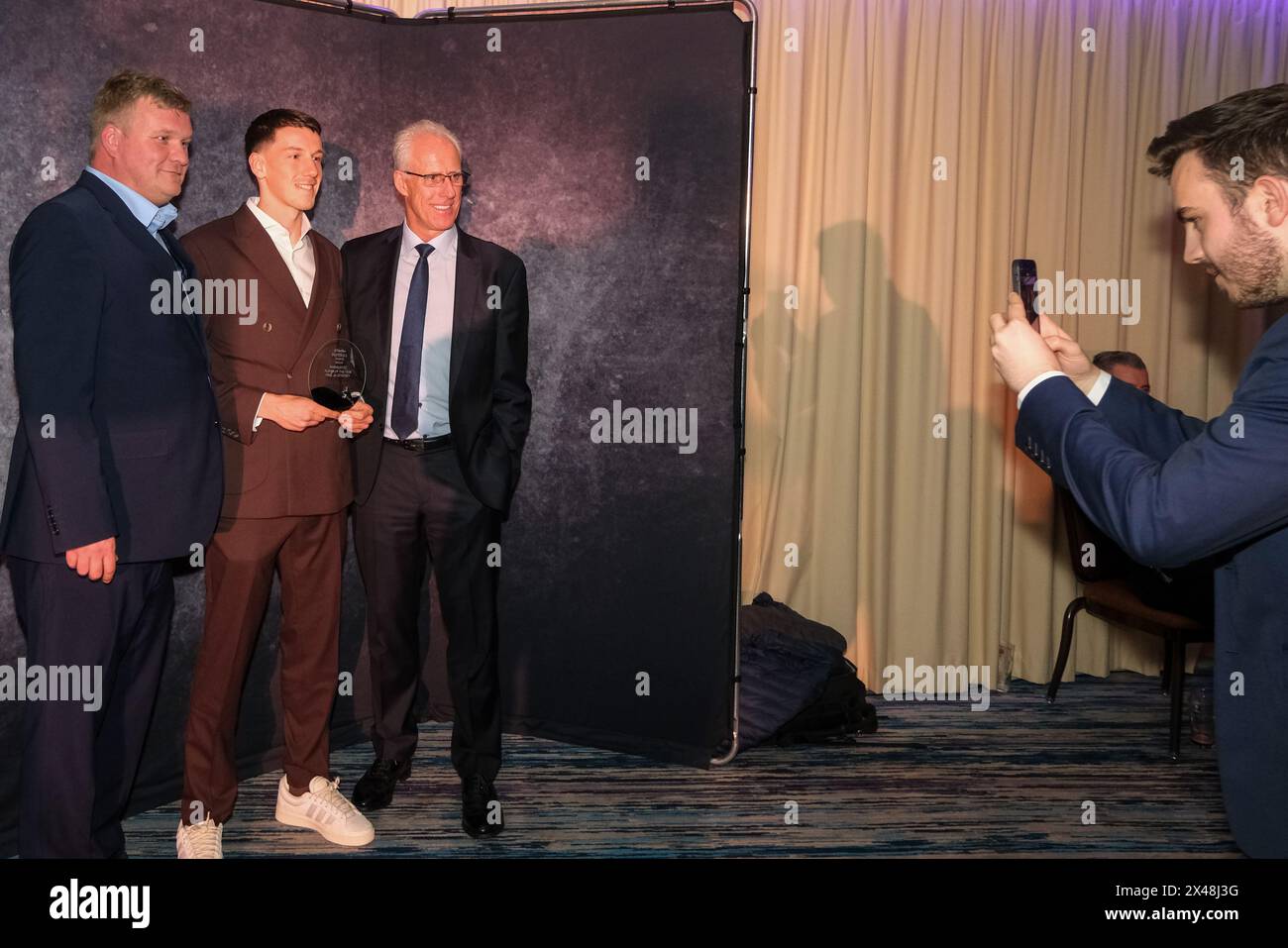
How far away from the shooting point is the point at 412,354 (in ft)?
11.5

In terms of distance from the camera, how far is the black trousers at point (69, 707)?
104 inches

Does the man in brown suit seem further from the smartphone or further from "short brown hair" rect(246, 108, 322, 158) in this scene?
the smartphone

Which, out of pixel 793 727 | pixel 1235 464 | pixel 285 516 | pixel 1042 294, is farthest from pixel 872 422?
pixel 1235 464

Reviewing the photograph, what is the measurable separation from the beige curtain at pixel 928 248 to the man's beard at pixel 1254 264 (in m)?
3.22

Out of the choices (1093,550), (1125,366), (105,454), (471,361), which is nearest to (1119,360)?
(1125,366)

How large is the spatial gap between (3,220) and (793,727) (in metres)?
3.03

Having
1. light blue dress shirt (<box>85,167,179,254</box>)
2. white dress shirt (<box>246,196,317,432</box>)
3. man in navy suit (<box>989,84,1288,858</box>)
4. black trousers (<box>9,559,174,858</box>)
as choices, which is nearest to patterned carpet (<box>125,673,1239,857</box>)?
black trousers (<box>9,559,174,858</box>)

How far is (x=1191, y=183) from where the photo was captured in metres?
1.69

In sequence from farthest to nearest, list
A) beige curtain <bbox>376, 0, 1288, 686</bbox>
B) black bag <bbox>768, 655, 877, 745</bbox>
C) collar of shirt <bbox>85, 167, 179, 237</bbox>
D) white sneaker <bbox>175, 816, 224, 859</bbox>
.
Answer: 1. beige curtain <bbox>376, 0, 1288, 686</bbox>
2. black bag <bbox>768, 655, 877, 745</bbox>
3. white sneaker <bbox>175, 816, 224, 859</bbox>
4. collar of shirt <bbox>85, 167, 179, 237</bbox>

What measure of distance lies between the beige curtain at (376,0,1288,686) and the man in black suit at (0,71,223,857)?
266 centimetres

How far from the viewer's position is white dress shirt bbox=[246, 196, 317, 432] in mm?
3242

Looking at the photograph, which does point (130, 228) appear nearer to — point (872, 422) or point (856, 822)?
point (856, 822)

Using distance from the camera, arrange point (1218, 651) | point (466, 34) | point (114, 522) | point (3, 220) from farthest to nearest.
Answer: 1. point (466, 34)
2. point (3, 220)
3. point (114, 522)
4. point (1218, 651)

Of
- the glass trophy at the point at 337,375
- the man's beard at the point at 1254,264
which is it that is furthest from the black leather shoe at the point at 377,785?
the man's beard at the point at 1254,264
